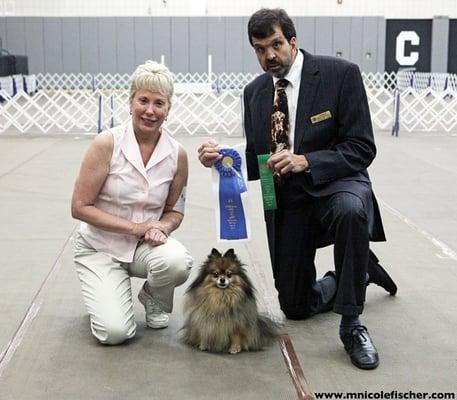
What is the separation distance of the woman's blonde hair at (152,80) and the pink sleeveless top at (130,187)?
0.22 metres

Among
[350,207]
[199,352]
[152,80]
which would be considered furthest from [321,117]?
[199,352]

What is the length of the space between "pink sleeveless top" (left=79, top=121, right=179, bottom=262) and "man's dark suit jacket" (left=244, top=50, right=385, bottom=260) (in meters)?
0.55

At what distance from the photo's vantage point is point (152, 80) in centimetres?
318

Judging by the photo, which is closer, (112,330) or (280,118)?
(112,330)

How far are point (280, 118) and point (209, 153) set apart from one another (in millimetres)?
368

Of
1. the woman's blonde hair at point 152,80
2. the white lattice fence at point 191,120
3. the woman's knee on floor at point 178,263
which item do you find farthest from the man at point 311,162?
the white lattice fence at point 191,120

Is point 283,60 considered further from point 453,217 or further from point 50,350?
point 453,217

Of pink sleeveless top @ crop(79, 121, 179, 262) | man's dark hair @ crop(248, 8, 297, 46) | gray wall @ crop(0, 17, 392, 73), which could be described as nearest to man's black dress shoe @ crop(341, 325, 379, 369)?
pink sleeveless top @ crop(79, 121, 179, 262)

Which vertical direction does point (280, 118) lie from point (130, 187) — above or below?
above

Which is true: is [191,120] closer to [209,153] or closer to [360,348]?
[209,153]

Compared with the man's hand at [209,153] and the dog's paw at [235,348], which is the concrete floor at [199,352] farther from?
the man's hand at [209,153]

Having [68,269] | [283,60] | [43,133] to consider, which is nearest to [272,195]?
[283,60]

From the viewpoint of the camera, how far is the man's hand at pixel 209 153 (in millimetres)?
3236

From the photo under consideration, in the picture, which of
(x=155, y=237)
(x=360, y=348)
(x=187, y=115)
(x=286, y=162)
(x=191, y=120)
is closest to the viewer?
(x=360, y=348)
